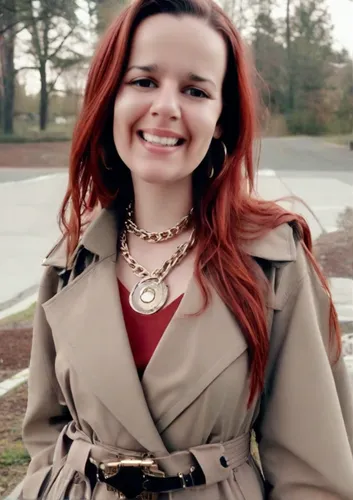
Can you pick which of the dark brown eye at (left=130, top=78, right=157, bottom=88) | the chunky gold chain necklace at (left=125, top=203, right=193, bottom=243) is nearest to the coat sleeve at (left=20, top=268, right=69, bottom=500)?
the chunky gold chain necklace at (left=125, top=203, right=193, bottom=243)

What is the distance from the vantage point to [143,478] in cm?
94

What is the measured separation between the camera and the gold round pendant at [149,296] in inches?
40.1

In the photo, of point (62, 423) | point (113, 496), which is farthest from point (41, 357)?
point (113, 496)

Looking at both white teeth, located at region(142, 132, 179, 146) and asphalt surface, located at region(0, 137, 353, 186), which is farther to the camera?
asphalt surface, located at region(0, 137, 353, 186)

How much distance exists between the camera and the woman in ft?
3.06

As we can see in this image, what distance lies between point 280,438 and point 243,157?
A: 0.51 metres

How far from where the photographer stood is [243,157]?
3.60 ft

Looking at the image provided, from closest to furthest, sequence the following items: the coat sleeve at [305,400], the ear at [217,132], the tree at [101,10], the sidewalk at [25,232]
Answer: the coat sleeve at [305,400]
the ear at [217,132]
the tree at [101,10]
the sidewalk at [25,232]

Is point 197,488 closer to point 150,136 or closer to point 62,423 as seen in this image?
point 62,423

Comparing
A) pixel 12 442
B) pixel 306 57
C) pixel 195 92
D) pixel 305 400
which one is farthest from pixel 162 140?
pixel 306 57

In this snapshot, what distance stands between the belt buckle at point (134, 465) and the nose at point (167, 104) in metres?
0.57

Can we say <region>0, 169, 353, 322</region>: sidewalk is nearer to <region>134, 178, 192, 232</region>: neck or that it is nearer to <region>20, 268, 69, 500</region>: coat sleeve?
<region>20, 268, 69, 500</region>: coat sleeve

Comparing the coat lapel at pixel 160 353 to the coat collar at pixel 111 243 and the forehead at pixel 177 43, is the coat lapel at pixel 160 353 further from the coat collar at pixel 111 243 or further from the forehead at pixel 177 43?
the forehead at pixel 177 43

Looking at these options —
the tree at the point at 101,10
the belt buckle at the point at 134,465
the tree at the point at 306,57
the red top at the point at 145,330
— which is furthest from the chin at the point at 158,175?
the tree at the point at 306,57
